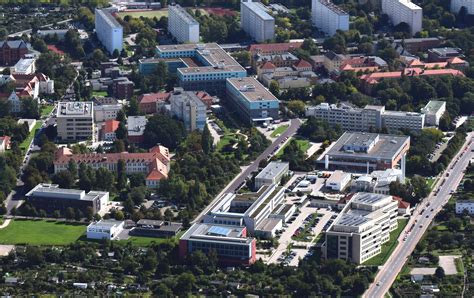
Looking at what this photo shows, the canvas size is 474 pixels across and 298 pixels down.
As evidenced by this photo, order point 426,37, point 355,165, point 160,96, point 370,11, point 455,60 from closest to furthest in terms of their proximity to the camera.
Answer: point 355,165 → point 160,96 → point 455,60 → point 426,37 → point 370,11

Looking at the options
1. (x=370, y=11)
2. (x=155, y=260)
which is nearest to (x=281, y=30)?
(x=370, y=11)

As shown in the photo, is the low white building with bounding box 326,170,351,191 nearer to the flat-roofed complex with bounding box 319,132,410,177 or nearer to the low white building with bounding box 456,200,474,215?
the flat-roofed complex with bounding box 319,132,410,177

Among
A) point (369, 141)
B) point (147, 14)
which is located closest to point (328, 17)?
point (147, 14)

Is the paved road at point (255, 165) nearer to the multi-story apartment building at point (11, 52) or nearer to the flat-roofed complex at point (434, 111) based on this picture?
the flat-roofed complex at point (434, 111)

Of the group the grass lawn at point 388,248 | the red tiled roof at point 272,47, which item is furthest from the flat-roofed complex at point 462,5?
the grass lawn at point 388,248

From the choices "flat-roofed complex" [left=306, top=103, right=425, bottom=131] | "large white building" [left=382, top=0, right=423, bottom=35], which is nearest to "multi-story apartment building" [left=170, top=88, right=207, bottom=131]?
"flat-roofed complex" [left=306, top=103, right=425, bottom=131]

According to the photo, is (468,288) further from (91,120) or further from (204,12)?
(204,12)

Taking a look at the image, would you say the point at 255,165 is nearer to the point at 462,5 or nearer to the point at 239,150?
the point at 239,150
